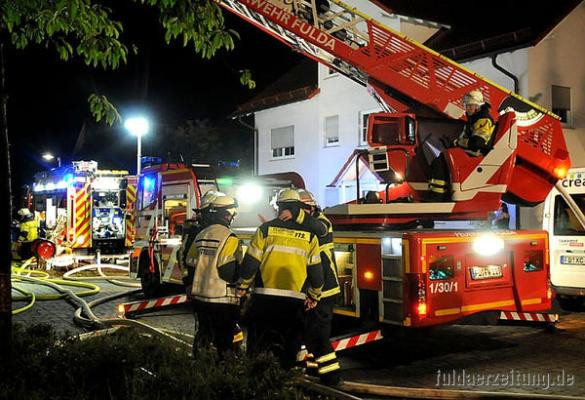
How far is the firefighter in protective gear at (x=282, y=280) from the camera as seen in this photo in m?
5.31

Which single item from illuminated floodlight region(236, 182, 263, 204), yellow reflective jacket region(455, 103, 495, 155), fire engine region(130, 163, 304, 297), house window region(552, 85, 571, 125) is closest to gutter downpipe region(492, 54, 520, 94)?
house window region(552, 85, 571, 125)

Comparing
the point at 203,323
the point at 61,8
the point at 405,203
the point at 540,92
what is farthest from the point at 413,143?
the point at 540,92

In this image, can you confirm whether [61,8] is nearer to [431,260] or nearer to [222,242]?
[222,242]

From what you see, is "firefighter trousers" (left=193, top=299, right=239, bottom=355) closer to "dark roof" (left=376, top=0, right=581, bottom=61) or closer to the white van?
the white van

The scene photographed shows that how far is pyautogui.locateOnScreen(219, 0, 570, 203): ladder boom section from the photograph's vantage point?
25.4 ft

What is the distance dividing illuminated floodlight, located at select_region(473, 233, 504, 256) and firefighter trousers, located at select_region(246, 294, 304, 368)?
2.37 metres

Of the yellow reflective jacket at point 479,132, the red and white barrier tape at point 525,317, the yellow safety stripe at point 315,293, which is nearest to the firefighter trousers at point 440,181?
the yellow reflective jacket at point 479,132

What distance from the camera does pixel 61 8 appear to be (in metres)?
5.41

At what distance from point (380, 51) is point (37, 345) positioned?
5.10 meters

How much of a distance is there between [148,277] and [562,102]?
10.1 metres

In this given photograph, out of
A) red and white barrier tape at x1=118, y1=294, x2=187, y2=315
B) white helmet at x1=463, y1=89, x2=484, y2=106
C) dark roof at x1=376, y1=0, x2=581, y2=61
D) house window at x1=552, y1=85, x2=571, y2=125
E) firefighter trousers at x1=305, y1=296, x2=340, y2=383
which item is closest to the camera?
firefighter trousers at x1=305, y1=296, x2=340, y2=383

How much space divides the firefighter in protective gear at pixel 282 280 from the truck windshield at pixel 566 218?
5986 mm

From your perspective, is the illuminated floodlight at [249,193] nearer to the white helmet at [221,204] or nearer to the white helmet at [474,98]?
the white helmet at [474,98]

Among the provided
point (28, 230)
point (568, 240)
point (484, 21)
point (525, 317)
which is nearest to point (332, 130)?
point (484, 21)
